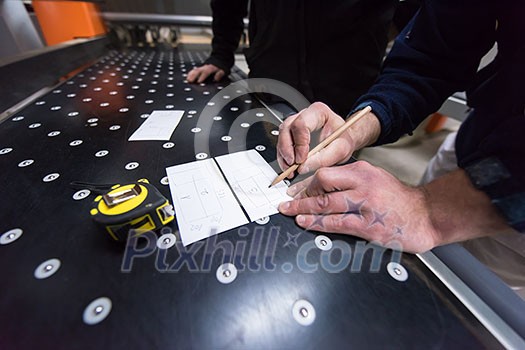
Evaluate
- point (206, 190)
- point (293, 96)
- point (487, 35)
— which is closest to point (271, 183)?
point (206, 190)

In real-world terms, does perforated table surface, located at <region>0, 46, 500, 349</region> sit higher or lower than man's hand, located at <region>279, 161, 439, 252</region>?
lower

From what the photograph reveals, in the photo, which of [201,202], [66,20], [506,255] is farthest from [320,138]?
[66,20]

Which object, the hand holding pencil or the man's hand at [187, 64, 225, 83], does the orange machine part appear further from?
the hand holding pencil

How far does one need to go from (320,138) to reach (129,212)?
41cm

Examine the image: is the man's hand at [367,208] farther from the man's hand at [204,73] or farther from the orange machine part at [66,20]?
the orange machine part at [66,20]

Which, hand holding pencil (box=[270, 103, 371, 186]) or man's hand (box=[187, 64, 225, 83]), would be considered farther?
man's hand (box=[187, 64, 225, 83])

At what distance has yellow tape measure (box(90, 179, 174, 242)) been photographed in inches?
9.8

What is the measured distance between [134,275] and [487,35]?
877 mm

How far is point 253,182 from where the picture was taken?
40 centimetres

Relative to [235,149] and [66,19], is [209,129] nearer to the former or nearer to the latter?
[235,149]

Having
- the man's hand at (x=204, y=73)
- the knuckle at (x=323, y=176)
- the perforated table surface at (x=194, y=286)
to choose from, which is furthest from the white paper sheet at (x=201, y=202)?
the man's hand at (x=204, y=73)

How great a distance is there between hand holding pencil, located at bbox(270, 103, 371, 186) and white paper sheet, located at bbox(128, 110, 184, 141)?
0.92 feet

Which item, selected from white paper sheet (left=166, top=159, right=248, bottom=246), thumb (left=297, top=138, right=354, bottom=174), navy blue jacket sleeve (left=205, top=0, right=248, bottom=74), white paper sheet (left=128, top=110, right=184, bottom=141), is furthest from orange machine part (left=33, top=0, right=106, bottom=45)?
thumb (left=297, top=138, right=354, bottom=174)

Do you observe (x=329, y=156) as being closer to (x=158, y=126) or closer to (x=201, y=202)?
(x=201, y=202)
